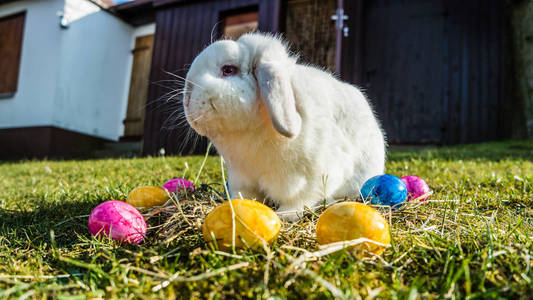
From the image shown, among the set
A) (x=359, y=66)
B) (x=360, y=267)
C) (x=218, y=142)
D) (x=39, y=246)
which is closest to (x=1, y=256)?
(x=39, y=246)

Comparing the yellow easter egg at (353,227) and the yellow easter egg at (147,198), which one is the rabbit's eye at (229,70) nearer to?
the yellow easter egg at (147,198)

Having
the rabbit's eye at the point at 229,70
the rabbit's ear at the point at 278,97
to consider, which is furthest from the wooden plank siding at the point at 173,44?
the rabbit's ear at the point at 278,97

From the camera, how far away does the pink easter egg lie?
1.45m

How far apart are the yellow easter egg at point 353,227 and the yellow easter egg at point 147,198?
0.95 m

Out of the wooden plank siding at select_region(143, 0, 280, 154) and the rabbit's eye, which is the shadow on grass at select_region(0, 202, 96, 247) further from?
the wooden plank siding at select_region(143, 0, 280, 154)

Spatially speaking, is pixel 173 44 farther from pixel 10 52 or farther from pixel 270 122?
pixel 270 122

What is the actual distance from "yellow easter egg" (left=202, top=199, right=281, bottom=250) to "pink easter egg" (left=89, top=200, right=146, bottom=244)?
1.14 ft

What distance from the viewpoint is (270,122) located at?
173cm

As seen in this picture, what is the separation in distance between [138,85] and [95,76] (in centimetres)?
109

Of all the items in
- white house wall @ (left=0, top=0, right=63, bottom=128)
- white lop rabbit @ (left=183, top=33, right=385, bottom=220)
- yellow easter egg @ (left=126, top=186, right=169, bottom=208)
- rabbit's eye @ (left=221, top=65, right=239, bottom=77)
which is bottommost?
yellow easter egg @ (left=126, top=186, right=169, bottom=208)

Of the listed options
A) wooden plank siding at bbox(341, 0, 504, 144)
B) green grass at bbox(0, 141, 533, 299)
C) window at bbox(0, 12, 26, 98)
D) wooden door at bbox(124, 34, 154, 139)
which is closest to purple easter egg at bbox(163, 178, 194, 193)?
green grass at bbox(0, 141, 533, 299)

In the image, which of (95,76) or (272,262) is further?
(95,76)

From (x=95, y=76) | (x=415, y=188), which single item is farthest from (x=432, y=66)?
(x=95, y=76)

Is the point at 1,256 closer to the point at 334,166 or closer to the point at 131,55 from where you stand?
the point at 334,166
